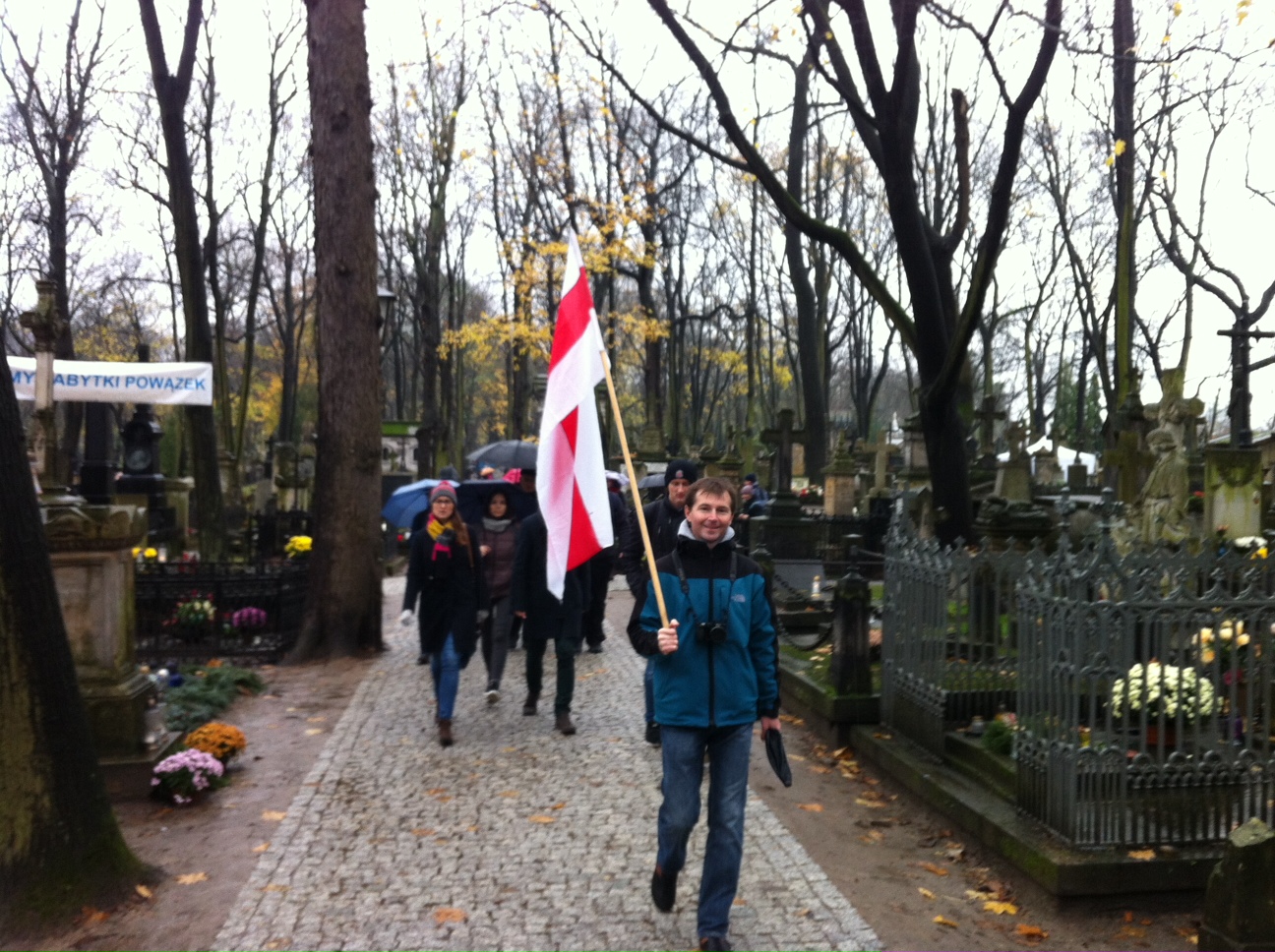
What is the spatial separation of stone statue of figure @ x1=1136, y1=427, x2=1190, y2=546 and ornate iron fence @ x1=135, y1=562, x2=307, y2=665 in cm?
937

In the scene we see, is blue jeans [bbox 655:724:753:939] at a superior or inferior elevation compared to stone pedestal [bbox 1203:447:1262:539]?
inferior

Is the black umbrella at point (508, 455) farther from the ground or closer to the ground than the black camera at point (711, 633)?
farther from the ground

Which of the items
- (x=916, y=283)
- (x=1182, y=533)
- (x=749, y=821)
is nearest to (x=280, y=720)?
(x=749, y=821)

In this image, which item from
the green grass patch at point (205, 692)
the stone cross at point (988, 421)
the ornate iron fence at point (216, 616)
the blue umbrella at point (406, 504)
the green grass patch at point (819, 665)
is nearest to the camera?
the green grass patch at point (205, 692)

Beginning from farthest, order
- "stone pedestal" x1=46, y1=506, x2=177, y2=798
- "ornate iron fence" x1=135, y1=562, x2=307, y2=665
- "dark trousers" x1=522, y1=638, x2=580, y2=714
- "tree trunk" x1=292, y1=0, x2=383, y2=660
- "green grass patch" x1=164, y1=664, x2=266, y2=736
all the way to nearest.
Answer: "tree trunk" x1=292, y1=0, x2=383, y2=660, "ornate iron fence" x1=135, y1=562, x2=307, y2=665, "dark trousers" x1=522, y1=638, x2=580, y2=714, "green grass patch" x1=164, y1=664, x2=266, y2=736, "stone pedestal" x1=46, y1=506, x2=177, y2=798

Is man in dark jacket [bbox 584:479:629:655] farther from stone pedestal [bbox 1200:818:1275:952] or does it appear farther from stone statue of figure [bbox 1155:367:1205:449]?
stone pedestal [bbox 1200:818:1275:952]

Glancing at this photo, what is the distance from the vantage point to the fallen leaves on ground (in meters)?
5.64

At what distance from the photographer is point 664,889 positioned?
5.32 m

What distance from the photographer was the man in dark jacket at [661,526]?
8.38 m

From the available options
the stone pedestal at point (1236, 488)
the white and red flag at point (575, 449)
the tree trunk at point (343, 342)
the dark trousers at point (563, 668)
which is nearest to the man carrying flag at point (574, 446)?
the white and red flag at point (575, 449)

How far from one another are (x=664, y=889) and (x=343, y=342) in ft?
30.3

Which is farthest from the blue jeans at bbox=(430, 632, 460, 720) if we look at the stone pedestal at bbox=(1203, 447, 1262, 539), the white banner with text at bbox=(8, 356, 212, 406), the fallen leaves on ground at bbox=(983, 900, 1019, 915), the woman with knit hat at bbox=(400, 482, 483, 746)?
the stone pedestal at bbox=(1203, 447, 1262, 539)

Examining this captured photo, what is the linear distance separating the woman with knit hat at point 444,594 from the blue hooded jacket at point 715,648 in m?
4.15

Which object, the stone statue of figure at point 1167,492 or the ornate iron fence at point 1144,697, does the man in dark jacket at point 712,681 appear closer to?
the ornate iron fence at point 1144,697
